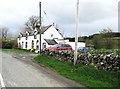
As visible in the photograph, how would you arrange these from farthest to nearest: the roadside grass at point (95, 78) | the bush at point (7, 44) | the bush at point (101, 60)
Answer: the bush at point (7, 44) < the bush at point (101, 60) < the roadside grass at point (95, 78)

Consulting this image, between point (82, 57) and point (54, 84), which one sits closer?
point (54, 84)

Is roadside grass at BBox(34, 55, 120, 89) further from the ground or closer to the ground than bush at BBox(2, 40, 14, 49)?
closer to the ground

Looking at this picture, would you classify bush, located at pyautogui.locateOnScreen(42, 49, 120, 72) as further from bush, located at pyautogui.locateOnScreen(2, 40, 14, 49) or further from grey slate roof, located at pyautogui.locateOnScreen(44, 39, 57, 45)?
bush, located at pyautogui.locateOnScreen(2, 40, 14, 49)

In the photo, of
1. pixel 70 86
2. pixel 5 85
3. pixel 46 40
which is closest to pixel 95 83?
pixel 70 86

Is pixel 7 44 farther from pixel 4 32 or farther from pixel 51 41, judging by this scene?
pixel 4 32

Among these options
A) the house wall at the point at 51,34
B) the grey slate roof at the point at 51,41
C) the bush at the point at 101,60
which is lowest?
the bush at the point at 101,60

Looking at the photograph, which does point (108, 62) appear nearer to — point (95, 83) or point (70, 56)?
point (95, 83)

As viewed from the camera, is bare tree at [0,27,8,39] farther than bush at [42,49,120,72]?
Yes

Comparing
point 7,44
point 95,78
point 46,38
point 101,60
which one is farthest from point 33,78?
point 7,44

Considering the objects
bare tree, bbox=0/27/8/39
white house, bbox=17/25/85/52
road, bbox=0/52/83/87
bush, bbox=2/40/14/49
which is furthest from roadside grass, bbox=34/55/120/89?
bare tree, bbox=0/27/8/39

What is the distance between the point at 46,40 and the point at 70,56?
146ft

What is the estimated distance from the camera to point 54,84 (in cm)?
1473

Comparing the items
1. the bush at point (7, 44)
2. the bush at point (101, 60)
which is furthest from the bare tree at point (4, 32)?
the bush at point (101, 60)

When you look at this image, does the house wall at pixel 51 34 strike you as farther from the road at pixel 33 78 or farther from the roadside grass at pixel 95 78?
the roadside grass at pixel 95 78
